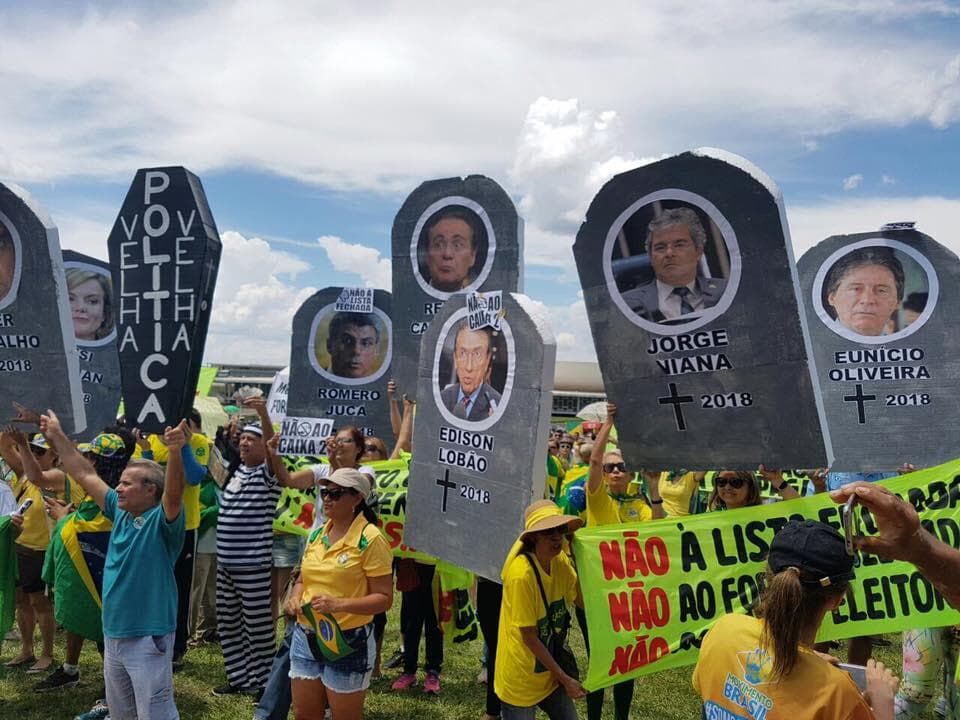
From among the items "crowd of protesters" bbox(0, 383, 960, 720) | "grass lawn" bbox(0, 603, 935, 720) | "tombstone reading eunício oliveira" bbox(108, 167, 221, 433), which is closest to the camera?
"crowd of protesters" bbox(0, 383, 960, 720)

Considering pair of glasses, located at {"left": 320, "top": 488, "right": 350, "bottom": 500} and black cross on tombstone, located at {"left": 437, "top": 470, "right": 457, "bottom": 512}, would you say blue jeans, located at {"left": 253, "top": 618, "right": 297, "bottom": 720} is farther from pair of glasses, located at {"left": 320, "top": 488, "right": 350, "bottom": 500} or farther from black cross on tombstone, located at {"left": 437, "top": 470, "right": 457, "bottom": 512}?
black cross on tombstone, located at {"left": 437, "top": 470, "right": 457, "bottom": 512}

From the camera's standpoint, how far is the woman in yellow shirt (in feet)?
13.2

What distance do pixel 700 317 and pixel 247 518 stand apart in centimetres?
345

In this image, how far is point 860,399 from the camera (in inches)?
236

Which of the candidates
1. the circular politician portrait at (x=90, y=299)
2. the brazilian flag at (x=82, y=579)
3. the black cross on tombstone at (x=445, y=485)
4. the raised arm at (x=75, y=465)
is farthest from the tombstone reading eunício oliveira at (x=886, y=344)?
the circular politician portrait at (x=90, y=299)

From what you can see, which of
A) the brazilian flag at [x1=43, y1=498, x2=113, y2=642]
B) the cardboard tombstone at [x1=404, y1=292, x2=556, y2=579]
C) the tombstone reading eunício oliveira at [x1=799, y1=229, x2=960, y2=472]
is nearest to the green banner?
the cardboard tombstone at [x1=404, y1=292, x2=556, y2=579]

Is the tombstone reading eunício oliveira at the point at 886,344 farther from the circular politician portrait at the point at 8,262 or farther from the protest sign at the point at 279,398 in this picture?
the protest sign at the point at 279,398

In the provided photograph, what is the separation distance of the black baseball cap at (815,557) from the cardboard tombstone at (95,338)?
7.53 metres

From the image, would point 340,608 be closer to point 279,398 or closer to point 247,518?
point 247,518

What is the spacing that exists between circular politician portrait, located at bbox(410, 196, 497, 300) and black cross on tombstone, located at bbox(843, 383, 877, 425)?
2.83 m

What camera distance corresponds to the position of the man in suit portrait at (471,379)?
4.66 metres

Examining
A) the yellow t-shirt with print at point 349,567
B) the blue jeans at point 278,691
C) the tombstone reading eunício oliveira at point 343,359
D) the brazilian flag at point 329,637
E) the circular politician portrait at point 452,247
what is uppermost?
the circular politician portrait at point 452,247

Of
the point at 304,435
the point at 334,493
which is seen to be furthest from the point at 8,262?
the point at 304,435

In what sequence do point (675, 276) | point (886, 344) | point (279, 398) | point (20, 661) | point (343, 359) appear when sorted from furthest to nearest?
point (279, 398) < point (343, 359) < point (20, 661) < point (886, 344) < point (675, 276)
